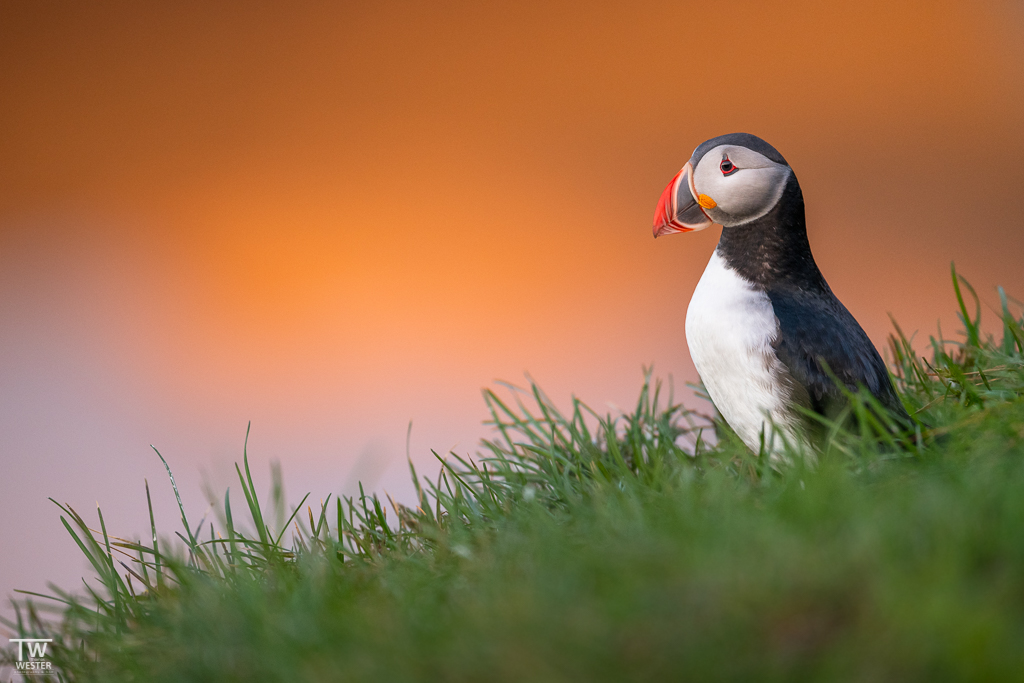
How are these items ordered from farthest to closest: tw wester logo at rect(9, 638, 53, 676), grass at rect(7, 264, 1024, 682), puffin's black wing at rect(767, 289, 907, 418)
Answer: puffin's black wing at rect(767, 289, 907, 418)
tw wester logo at rect(9, 638, 53, 676)
grass at rect(7, 264, 1024, 682)

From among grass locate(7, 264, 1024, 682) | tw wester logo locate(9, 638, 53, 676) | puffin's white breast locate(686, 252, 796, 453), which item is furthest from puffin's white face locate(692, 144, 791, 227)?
tw wester logo locate(9, 638, 53, 676)

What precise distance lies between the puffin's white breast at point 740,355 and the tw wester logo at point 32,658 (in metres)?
1.07

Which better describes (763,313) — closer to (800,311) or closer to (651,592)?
(800,311)

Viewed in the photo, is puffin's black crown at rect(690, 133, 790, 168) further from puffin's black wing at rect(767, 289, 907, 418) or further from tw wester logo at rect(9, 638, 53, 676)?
tw wester logo at rect(9, 638, 53, 676)

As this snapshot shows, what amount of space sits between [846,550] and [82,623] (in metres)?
0.99

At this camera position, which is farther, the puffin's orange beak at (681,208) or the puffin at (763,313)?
the puffin's orange beak at (681,208)

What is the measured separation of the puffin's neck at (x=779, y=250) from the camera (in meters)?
1.29

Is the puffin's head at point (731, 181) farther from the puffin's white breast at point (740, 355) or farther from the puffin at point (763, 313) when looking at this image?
the puffin's white breast at point (740, 355)

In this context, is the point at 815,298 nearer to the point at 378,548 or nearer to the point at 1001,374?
the point at 1001,374

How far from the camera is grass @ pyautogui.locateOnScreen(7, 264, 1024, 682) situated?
1.70 ft

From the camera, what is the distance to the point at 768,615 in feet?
1.78

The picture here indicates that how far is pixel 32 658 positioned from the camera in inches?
39.0

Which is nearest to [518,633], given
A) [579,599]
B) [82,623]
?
[579,599]

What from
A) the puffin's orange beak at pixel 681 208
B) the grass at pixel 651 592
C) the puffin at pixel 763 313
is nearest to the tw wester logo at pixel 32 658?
the grass at pixel 651 592
